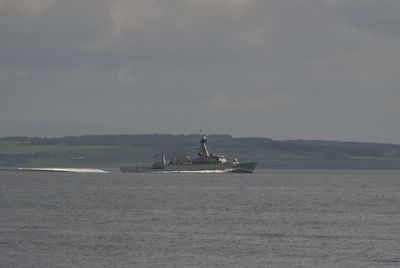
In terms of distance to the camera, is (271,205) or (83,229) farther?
(271,205)

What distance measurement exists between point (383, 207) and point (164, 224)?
127ft

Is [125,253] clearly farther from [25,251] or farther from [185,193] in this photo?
[185,193]

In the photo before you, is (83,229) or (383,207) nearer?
(83,229)

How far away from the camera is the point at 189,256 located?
2894 inches

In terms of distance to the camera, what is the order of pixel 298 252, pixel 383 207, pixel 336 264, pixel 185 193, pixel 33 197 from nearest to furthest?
pixel 336 264 < pixel 298 252 < pixel 383 207 < pixel 33 197 < pixel 185 193

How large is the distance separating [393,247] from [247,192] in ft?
287

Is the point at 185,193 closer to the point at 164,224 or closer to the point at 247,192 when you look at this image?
the point at 247,192

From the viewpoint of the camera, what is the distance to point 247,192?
167 m

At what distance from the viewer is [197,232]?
89438 mm

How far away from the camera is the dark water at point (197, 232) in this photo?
72.1m

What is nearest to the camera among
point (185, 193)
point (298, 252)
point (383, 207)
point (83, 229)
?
point (298, 252)

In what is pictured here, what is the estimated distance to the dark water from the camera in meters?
72.1

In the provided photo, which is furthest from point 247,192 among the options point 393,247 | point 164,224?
point 393,247

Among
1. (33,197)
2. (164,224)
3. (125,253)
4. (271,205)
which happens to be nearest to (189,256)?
(125,253)
